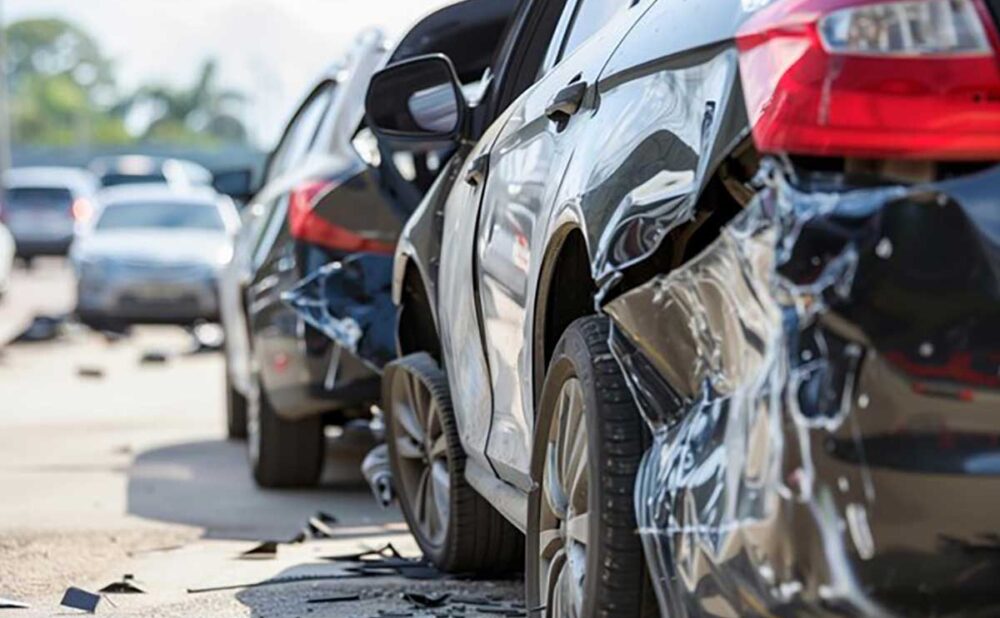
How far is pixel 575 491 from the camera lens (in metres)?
4.58

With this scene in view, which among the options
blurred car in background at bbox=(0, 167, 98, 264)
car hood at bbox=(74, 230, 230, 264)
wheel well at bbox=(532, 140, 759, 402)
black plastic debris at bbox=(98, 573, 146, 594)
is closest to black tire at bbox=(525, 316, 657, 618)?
wheel well at bbox=(532, 140, 759, 402)

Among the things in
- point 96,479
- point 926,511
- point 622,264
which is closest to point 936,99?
point 926,511

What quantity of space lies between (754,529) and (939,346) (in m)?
0.40

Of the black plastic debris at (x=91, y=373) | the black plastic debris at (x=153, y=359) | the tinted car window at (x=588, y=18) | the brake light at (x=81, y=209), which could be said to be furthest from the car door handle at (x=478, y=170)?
the brake light at (x=81, y=209)

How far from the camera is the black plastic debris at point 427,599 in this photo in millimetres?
6203

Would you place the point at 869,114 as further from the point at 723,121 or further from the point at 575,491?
the point at 575,491

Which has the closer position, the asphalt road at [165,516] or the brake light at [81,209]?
the asphalt road at [165,516]

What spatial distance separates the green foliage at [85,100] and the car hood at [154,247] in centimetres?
11203

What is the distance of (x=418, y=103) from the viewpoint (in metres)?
6.92

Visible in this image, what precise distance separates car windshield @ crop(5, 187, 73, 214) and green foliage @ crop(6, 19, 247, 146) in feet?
292

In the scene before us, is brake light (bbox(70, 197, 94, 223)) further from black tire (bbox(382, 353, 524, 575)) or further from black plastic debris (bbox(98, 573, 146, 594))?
black plastic debris (bbox(98, 573, 146, 594))

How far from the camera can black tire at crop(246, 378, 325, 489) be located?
9523mm

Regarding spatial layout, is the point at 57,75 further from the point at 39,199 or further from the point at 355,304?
the point at 355,304

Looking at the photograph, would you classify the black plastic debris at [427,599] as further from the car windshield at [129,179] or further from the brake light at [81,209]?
the car windshield at [129,179]
